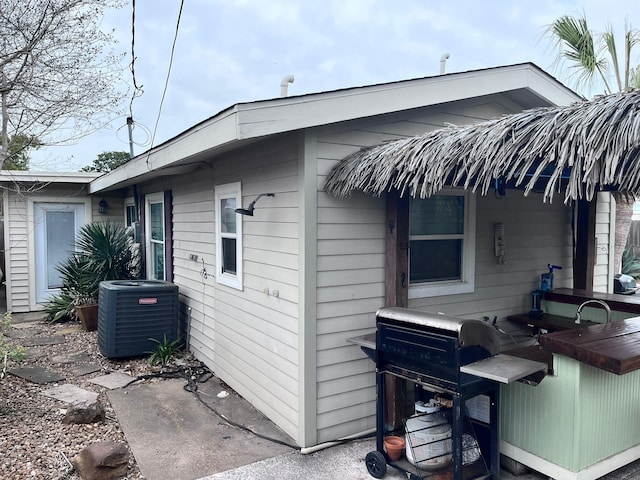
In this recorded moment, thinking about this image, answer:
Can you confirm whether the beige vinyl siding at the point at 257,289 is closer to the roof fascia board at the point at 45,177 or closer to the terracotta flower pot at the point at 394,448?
the terracotta flower pot at the point at 394,448

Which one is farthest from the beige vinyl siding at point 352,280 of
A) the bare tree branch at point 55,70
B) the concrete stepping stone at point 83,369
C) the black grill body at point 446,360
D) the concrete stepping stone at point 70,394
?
the bare tree branch at point 55,70

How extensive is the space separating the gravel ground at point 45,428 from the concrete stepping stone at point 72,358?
0.20ft

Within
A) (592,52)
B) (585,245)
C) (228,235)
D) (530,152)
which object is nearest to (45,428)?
(228,235)

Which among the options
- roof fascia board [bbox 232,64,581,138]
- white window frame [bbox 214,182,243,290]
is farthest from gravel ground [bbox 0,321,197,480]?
roof fascia board [bbox 232,64,581,138]

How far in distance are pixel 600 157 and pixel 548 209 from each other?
9.52ft

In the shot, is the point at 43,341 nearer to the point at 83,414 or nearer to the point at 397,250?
the point at 83,414

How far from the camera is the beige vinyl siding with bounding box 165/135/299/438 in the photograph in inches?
144

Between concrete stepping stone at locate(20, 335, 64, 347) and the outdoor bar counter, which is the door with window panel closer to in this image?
concrete stepping stone at locate(20, 335, 64, 347)

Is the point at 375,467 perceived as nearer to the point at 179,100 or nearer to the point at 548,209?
the point at 548,209

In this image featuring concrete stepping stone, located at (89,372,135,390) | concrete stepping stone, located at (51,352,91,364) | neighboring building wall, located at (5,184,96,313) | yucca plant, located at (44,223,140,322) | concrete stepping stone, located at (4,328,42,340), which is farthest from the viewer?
neighboring building wall, located at (5,184,96,313)

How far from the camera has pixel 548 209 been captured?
15.9 feet

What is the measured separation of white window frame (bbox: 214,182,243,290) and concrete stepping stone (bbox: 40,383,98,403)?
1.65 m

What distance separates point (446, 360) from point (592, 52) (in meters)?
7.04

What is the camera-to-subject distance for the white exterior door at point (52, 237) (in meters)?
8.80
